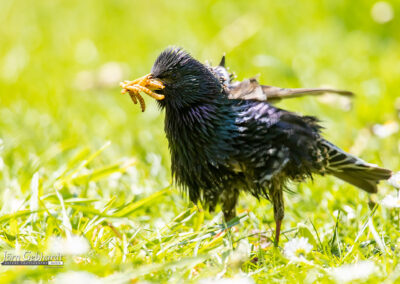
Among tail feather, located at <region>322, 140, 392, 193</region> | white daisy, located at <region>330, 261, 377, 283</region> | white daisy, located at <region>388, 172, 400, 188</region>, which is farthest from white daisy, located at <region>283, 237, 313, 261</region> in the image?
white daisy, located at <region>388, 172, 400, 188</region>

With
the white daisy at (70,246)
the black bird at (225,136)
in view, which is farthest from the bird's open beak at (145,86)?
the white daisy at (70,246)

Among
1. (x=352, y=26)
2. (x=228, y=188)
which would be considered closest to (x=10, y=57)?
(x=352, y=26)

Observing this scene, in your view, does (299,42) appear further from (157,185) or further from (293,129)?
(293,129)

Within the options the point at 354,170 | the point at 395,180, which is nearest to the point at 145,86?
the point at 354,170

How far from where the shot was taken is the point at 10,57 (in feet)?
25.0

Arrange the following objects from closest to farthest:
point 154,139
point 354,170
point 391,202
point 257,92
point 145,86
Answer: point 391,202
point 145,86
point 257,92
point 354,170
point 154,139

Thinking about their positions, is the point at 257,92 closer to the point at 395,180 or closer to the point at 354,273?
the point at 395,180

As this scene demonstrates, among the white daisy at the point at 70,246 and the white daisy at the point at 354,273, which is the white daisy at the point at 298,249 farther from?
the white daisy at the point at 70,246

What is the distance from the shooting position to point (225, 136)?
3754 mm

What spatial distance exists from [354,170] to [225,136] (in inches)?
40.8

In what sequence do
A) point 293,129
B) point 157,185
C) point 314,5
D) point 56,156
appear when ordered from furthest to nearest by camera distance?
point 314,5, point 56,156, point 157,185, point 293,129

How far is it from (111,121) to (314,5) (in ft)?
10.8

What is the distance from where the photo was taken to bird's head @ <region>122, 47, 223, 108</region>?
382cm

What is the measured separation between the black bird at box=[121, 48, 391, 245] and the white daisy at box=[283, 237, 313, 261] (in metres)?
0.36
